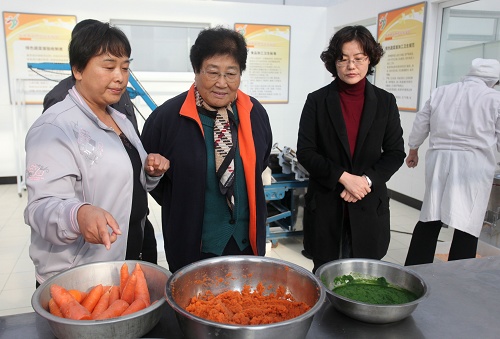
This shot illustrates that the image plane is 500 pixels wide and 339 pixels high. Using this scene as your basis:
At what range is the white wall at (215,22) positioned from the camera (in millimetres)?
5141

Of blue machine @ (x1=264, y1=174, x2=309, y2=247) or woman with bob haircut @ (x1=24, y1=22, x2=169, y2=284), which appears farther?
blue machine @ (x1=264, y1=174, x2=309, y2=247)

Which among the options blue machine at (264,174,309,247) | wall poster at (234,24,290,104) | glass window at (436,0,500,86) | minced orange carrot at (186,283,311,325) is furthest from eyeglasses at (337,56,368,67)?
wall poster at (234,24,290,104)

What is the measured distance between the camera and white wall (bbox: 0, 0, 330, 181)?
5.14 metres

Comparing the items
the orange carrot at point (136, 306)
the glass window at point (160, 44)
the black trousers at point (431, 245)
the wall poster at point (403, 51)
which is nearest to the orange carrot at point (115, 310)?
the orange carrot at point (136, 306)

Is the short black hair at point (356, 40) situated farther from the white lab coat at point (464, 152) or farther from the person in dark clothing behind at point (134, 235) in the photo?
the white lab coat at point (464, 152)

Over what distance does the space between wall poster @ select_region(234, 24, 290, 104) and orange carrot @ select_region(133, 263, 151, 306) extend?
16.6ft

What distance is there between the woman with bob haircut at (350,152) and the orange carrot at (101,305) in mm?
1136

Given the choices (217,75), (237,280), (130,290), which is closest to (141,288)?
(130,290)

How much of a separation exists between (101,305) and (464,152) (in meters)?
2.47

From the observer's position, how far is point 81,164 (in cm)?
109

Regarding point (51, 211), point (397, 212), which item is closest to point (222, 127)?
point (51, 211)

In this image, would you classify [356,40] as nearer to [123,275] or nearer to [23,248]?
[123,275]

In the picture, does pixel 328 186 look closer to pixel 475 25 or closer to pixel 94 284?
→ pixel 94 284

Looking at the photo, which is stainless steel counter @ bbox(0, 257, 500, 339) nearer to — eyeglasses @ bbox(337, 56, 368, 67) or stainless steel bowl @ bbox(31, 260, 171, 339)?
stainless steel bowl @ bbox(31, 260, 171, 339)
